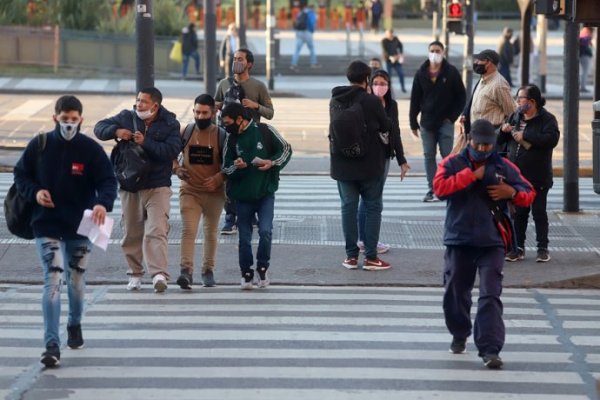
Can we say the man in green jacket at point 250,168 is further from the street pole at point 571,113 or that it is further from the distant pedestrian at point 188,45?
the distant pedestrian at point 188,45

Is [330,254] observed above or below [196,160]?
below

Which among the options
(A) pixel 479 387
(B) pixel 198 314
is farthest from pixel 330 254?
(A) pixel 479 387

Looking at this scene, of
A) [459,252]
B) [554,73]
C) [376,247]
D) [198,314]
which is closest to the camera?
[459,252]

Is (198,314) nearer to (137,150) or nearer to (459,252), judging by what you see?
(137,150)

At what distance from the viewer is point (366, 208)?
1220cm

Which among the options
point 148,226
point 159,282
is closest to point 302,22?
point 148,226

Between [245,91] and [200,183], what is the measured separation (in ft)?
8.06

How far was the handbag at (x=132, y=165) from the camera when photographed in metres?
10.9

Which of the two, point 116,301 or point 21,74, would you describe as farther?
point 21,74

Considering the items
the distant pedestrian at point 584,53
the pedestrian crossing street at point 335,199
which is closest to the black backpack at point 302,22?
the distant pedestrian at point 584,53

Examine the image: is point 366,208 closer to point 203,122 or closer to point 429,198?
point 203,122

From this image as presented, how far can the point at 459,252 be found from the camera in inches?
347

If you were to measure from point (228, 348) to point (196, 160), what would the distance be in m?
2.60

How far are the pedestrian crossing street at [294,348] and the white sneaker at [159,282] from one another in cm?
9
